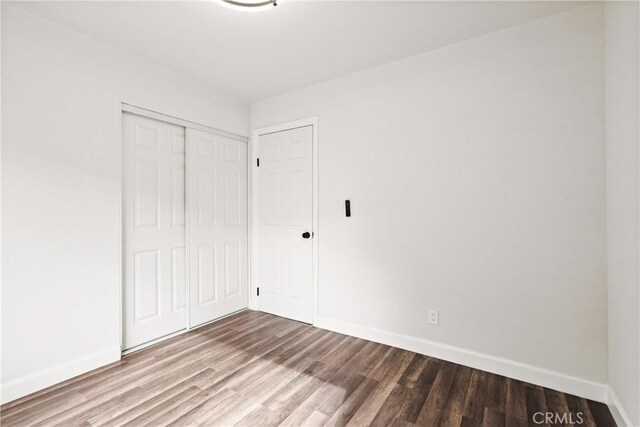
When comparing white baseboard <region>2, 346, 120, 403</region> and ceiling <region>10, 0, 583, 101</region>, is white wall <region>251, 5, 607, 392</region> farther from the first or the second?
white baseboard <region>2, 346, 120, 403</region>

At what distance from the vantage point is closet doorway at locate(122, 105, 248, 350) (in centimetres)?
266

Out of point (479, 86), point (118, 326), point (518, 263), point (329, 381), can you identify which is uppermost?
point (479, 86)

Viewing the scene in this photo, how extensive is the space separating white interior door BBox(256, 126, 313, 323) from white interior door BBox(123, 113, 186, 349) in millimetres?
918

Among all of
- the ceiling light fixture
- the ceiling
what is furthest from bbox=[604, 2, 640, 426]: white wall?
the ceiling light fixture

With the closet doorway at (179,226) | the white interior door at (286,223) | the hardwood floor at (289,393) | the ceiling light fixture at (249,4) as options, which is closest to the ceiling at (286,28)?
the ceiling light fixture at (249,4)

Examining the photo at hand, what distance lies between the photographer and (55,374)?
2.09 m

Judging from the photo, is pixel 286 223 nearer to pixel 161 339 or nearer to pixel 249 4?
pixel 161 339

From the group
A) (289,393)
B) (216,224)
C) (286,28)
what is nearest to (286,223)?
(216,224)

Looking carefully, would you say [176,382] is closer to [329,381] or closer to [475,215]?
[329,381]

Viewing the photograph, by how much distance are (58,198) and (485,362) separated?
3385 millimetres

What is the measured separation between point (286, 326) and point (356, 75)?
2683mm

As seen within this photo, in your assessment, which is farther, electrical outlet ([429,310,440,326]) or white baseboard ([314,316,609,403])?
electrical outlet ([429,310,440,326])

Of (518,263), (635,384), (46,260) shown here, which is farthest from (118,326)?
(635,384)

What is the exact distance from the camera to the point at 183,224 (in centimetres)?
305
